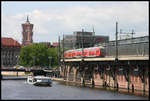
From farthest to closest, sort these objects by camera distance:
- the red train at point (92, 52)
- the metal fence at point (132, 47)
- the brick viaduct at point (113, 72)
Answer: the red train at point (92, 52) → the metal fence at point (132, 47) → the brick viaduct at point (113, 72)

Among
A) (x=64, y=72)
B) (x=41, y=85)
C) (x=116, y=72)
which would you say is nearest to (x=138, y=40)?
(x=116, y=72)

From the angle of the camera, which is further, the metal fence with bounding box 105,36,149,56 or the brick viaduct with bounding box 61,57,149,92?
the metal fence with bounding box 105,36,149,56

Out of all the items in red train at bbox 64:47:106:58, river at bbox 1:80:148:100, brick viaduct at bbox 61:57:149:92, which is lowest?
river at bbox 1:80:148:100

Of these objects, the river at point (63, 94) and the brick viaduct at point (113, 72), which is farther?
the brick viaduct at point (113, 72)

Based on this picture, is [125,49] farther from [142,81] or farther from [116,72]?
[142,81]

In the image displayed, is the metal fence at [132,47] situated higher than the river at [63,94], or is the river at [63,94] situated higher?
the metal fence at [132,47]

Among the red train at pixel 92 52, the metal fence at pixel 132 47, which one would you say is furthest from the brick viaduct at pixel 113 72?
the metal fence at pixel 132 47

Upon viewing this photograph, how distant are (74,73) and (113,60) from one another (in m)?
38.3

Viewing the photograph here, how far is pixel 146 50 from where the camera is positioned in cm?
8806

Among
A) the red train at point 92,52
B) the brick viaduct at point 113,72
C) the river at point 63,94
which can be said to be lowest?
the river at point 63,94

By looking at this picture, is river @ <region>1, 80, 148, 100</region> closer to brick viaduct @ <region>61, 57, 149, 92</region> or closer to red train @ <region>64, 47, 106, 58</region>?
brick viaduct @ <region>61, 57, 149, 92</region>

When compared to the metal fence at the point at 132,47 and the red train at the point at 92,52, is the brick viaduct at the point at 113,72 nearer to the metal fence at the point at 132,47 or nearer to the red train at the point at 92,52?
the red train at the point at 92,52

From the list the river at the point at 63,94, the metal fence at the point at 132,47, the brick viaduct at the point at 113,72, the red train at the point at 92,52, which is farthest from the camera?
the red train at the point at 92,52

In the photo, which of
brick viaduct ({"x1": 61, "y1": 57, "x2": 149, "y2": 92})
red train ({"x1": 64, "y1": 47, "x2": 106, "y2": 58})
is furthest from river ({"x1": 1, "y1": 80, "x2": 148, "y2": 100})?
red train ({"x1": 64, "y1": 47, "x2": 106, "y2": 58})
